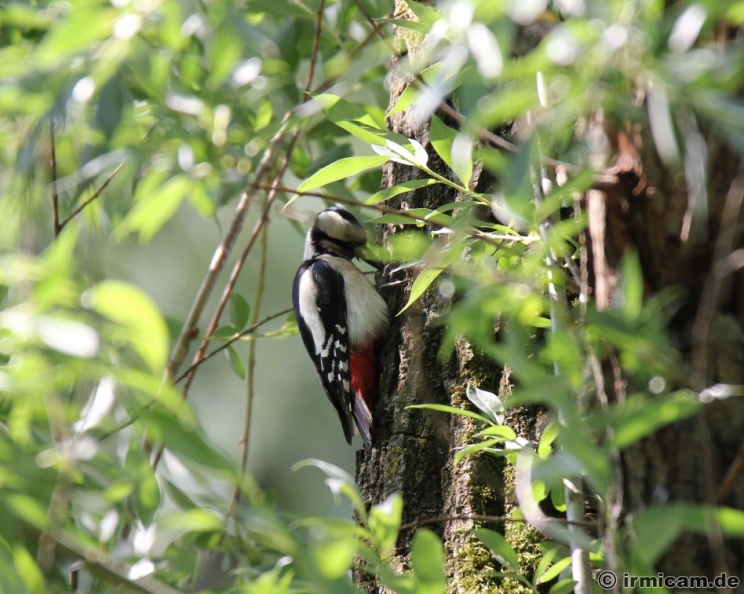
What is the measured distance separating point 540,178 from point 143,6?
0.60 meters

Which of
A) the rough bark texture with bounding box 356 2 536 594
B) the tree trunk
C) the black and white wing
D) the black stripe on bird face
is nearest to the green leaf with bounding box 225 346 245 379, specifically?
the rough bark texture with bounding box 356 2 536 594

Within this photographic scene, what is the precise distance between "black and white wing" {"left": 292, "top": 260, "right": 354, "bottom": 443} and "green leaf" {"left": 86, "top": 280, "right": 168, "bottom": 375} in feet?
6.47

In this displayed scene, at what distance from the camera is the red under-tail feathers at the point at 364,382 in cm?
239

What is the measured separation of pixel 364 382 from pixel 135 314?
1764 millimetres

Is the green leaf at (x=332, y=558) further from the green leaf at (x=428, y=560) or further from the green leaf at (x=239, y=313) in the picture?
the green leaf at (x=239, y=313)

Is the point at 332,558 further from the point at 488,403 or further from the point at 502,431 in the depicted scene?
the point at 488,403

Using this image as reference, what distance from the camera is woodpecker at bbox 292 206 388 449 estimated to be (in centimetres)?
253

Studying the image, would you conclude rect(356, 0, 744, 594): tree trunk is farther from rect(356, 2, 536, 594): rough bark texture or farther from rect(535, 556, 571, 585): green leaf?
rect(356, 2, 536, 594): rough bark texture

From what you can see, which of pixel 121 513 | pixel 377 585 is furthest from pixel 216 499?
pixel 377 585

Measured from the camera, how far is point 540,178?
1243 mm

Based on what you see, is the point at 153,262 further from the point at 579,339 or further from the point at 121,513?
the point at 579,339

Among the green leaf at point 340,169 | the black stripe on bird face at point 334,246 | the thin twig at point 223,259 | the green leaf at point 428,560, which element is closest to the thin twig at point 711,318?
the green leaf at point 428,560

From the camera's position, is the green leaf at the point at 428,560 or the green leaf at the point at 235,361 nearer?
the green leaf at the point at 428,560

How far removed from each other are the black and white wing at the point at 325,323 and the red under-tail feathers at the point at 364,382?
15 cm
